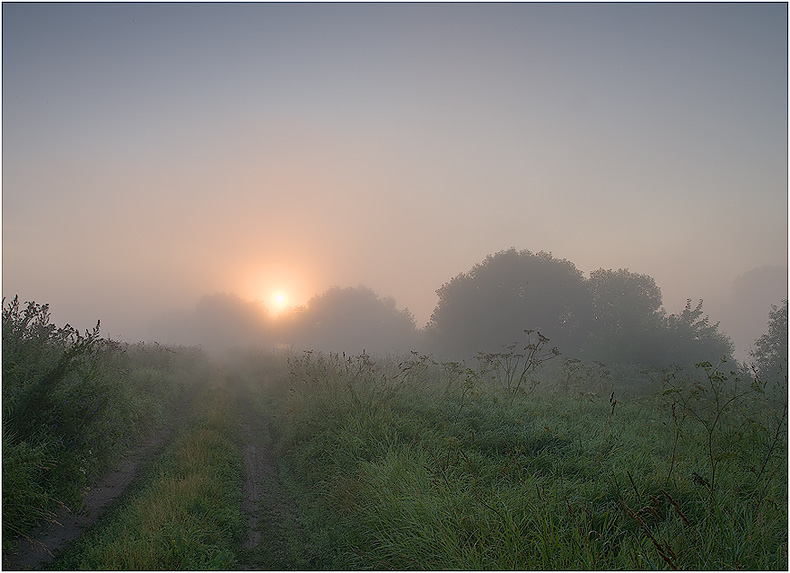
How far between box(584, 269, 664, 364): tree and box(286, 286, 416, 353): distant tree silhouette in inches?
1090

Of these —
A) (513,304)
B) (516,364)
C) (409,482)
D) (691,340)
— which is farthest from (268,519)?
(513,304)

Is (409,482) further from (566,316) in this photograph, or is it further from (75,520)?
(566,316)

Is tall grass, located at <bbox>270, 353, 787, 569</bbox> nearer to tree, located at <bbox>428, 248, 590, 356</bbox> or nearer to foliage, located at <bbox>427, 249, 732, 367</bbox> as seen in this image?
foliage, located at <bbox>427, 249, 732, 367</bbox>

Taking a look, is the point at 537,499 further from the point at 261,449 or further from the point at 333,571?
the point at 261,449

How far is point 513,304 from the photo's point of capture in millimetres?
34812

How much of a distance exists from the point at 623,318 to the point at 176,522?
31.5 meters

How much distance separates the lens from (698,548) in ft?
13.0

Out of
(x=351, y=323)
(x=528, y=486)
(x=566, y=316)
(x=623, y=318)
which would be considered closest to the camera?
(x=528, y=486)

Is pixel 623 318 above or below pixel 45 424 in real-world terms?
above

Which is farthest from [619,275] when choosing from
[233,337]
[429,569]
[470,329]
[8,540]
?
[233,337]

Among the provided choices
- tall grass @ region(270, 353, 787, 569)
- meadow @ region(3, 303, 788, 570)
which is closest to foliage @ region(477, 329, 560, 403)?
meadow @ region(3, 303, 788, 570)

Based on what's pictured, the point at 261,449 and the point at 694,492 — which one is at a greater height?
the point at 694,492

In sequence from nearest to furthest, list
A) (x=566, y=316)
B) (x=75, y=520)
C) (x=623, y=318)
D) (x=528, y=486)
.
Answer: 1. (x=528, y=486)
2. (x=75, y=520)
3. (x=623, y=318)
4. (x=566, y=316)

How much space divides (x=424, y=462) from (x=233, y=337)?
10325 cm
